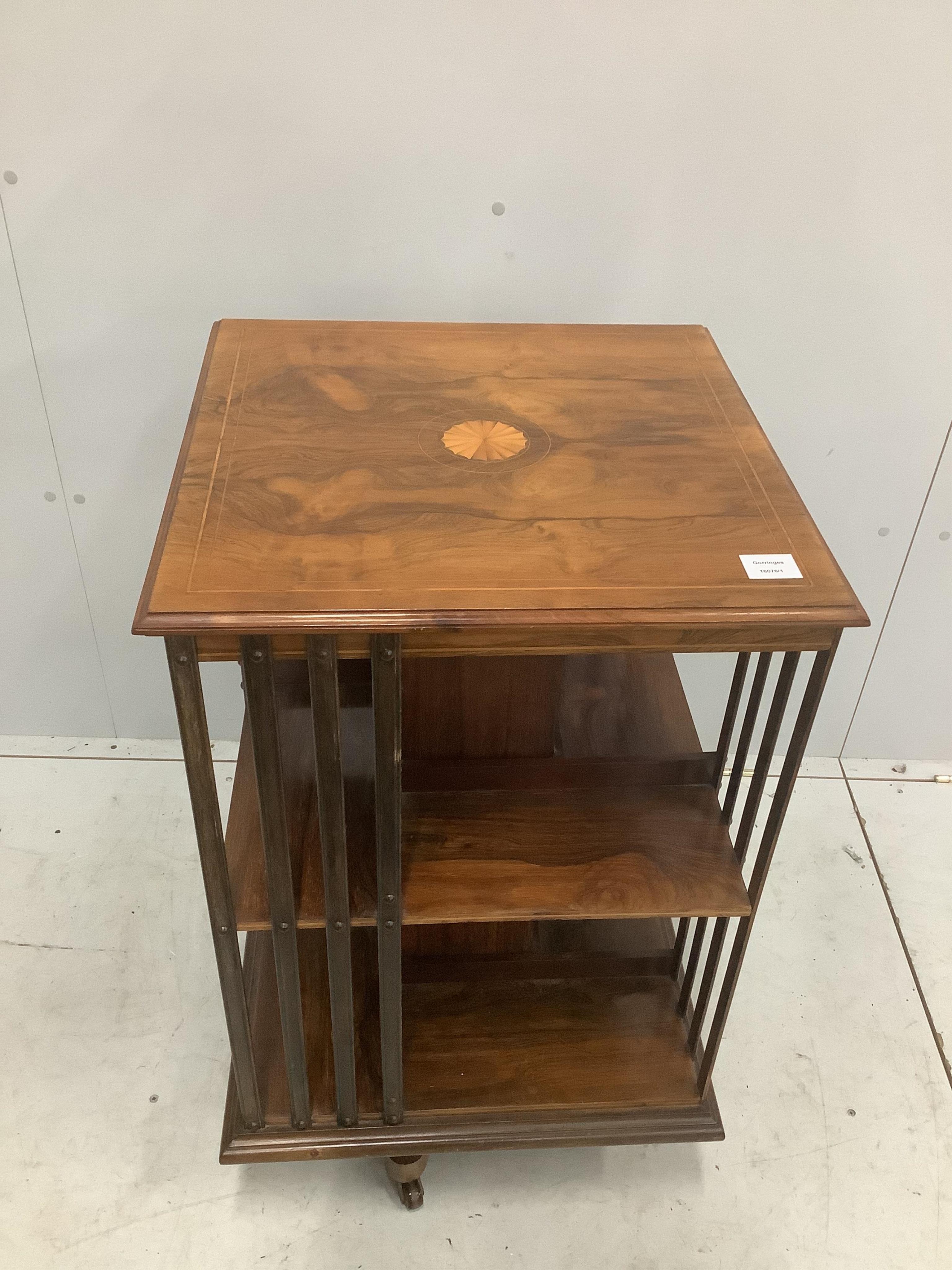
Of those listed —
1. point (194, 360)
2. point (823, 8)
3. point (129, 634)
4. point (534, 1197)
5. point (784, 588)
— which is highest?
point (823, 8)

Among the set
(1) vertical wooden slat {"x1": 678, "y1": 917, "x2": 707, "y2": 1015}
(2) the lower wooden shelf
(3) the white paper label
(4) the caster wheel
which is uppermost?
(3) the white paper label

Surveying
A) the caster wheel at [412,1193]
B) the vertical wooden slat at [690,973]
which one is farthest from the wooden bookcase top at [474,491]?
the caster wheel at [412,1193]

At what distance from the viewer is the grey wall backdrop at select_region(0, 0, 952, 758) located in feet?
4.63

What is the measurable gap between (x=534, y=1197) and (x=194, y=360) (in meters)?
1.32

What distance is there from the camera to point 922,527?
1860mm

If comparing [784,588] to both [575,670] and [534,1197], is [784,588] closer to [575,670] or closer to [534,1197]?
[575,670]

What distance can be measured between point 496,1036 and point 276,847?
54 centimetres

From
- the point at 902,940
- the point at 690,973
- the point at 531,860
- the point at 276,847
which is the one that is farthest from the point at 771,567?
the point at 902,940

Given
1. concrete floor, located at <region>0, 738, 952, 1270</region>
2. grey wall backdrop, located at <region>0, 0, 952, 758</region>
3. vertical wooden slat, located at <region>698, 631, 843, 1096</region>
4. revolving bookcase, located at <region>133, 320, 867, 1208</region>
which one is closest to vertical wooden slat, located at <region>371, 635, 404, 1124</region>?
revolving bookcase, located at <region>133, 320, 867, 1208</region>

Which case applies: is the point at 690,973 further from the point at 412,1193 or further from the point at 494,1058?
the point at 412,1193

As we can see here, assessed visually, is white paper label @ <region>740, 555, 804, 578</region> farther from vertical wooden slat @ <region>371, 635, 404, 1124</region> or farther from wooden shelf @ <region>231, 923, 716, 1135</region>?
wooden shelf @ <region>231, 923, 716, 1135</region>

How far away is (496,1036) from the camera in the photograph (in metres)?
1.45

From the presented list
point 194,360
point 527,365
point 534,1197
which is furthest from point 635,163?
point 534,1197

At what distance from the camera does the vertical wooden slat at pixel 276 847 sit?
990 millimetres
